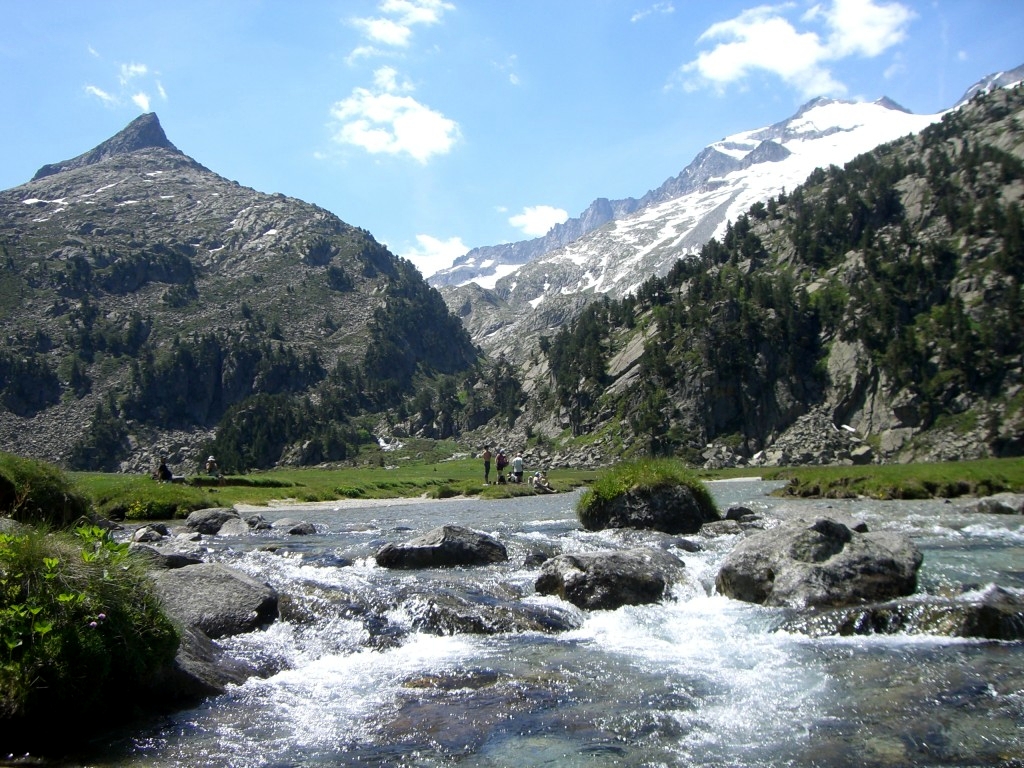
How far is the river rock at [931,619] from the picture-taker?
1394cm

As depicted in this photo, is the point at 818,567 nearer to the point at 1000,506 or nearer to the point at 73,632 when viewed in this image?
the point at 73,632

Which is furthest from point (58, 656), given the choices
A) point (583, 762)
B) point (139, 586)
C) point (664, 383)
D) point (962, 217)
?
point (962, 217)

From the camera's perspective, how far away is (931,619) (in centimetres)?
1453

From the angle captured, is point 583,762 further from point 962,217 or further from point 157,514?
point 962,217

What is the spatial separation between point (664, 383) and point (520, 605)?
14681 cm

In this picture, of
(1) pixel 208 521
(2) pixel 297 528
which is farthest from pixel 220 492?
(2) pixel 297 528

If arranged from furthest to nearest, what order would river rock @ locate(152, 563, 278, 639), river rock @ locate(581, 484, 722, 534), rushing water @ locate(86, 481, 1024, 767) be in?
river rock @ locate(581, 484, 722, 534), river rock @ locate(152, 563, 278, 639), rushing water @ locate(86, 481, 1024, 767)

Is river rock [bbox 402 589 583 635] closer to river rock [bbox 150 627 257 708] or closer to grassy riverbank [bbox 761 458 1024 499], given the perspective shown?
river rock [bbox 150 627 257 708]

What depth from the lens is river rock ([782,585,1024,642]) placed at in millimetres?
13938

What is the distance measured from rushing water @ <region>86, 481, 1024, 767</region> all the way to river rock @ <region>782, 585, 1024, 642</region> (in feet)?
1.38

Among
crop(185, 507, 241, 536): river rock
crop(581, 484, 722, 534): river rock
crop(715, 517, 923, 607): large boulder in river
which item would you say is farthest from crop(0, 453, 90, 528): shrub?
crop(715, 517, 923, 607): large boulder in river

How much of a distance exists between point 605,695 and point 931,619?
25.5ft

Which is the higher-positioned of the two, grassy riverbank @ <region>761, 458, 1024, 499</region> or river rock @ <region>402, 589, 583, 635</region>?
river rock @ <region>402, 589, 583, 635</region>

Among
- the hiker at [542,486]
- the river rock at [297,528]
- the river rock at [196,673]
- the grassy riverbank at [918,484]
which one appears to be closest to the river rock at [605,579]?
the river rock at [196,673]
